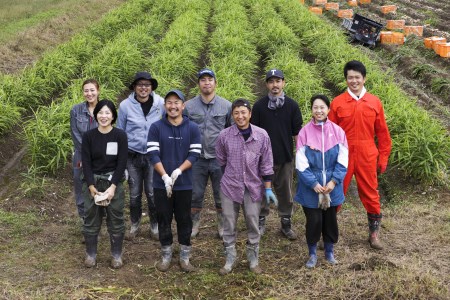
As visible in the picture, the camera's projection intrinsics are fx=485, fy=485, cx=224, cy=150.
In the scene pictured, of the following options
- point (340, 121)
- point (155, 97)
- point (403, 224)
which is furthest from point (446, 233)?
point (155, 97)

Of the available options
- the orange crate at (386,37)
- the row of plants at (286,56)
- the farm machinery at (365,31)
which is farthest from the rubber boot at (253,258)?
the orange crate at (386,37)

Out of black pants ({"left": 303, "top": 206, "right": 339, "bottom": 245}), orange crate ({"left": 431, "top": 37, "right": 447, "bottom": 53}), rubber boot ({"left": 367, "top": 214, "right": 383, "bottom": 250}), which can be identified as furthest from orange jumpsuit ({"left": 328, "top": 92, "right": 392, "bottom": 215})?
orange crate ({"left": 431, "top": 37, "right": 447, "bottom": 53})

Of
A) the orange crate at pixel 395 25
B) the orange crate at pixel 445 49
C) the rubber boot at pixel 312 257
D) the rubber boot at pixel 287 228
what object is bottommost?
the rubber boot at pixel 287 228

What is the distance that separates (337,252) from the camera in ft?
13.4

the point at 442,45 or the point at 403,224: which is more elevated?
the point at 442,45

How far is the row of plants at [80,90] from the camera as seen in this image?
5.91 m

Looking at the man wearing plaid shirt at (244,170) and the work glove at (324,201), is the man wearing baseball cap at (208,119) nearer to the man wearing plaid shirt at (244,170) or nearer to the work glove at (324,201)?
the man wearing plaid shirt at (244,170)

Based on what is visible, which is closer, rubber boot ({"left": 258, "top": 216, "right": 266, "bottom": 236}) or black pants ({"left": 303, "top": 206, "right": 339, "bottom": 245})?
black pants ({"left": 303, "top": 206, "right": 339, "bottom": 245})

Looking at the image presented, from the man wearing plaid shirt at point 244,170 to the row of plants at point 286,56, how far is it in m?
3.22

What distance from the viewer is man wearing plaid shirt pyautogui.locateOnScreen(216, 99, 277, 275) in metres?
3.68

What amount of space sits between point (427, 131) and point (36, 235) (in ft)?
15.2

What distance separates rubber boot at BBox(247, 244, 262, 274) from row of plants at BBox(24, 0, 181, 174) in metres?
2.91

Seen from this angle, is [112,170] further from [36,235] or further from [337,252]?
[337,252]

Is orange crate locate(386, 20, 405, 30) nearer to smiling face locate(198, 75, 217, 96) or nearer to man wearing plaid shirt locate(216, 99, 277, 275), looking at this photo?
smiling face locate(198, 75, 217, 96)
